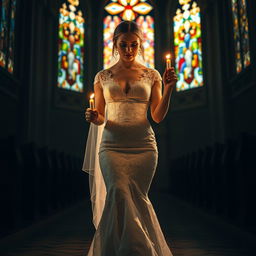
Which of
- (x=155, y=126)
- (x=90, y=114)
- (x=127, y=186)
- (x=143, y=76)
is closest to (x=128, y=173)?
(x=127, y=186)

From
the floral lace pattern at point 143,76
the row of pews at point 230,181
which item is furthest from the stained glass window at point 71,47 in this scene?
the floral lace pattern at point 143,76

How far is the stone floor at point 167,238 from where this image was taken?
3117 millimetres

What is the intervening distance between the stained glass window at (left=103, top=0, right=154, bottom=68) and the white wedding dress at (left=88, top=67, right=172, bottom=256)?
1298cm

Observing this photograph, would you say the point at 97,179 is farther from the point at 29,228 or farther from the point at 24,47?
the point at 24,47

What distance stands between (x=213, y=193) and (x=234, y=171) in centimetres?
98

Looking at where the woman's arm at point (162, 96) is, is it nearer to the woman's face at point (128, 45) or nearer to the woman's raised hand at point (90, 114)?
the woman's face at point (128, 45)

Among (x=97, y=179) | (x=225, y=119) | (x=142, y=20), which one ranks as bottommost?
(x=97, y=179)

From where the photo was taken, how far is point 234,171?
4555 millimetres

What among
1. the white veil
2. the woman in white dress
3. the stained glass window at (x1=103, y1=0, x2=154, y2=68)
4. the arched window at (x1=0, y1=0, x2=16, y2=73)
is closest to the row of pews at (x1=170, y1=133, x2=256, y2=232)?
the white veil

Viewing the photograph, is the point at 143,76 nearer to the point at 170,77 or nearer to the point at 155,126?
the point at 170,77

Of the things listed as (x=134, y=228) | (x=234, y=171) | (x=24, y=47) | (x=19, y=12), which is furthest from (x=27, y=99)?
(x=134, y=228)

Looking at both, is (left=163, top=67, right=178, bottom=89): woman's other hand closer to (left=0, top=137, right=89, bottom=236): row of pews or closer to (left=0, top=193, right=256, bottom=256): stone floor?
(left=0, top=193, right=256, bottom=256): stone floor

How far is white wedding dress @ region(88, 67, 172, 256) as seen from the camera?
2.07 meters

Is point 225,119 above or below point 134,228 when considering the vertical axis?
above
